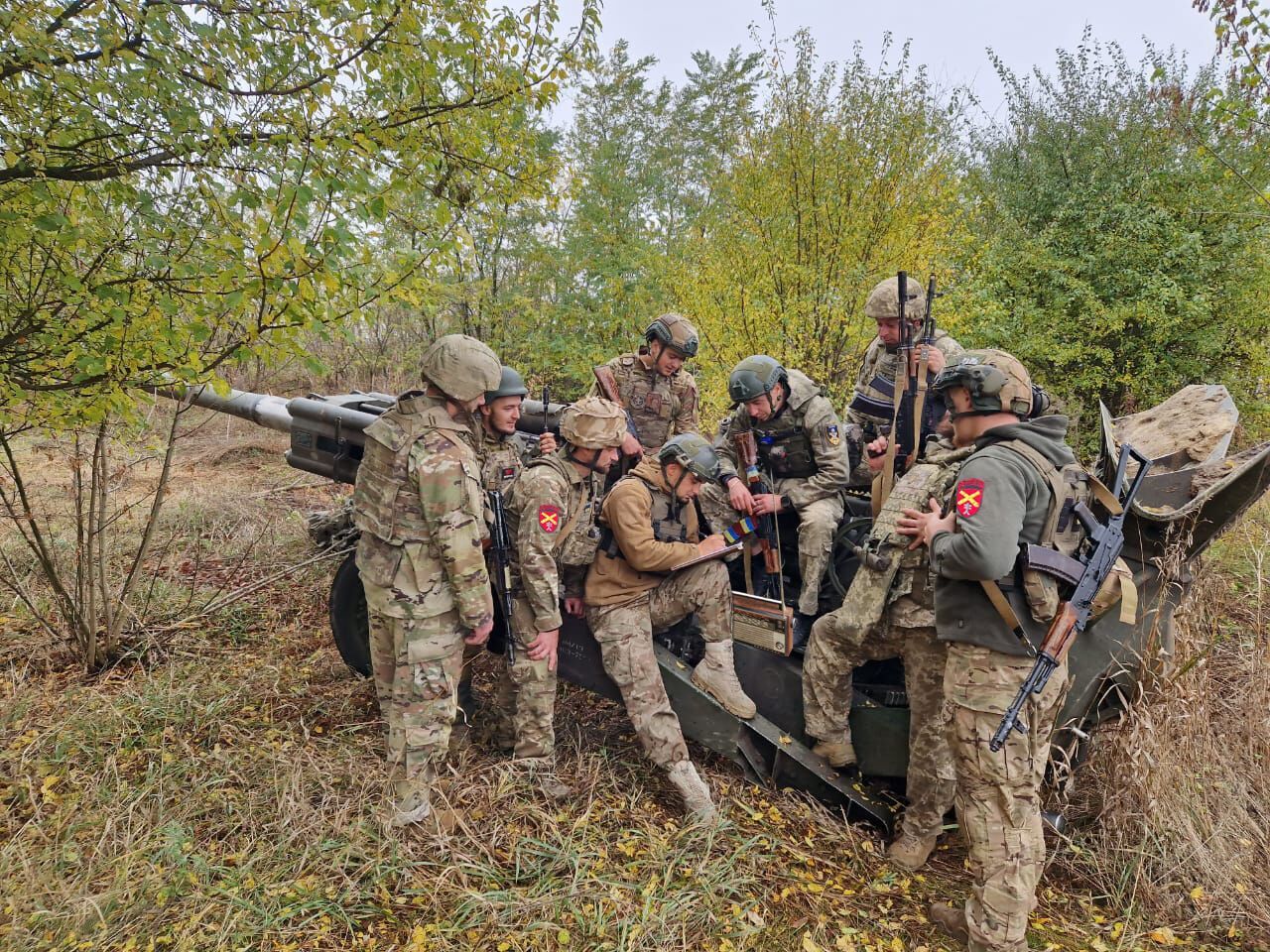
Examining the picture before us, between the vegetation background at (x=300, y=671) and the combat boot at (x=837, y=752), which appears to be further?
the combat boot at (x=837, y=752)

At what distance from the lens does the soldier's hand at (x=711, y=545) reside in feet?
12.2

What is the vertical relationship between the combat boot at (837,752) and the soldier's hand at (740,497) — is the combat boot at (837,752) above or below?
below

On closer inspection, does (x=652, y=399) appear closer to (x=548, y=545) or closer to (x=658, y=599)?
(x=658, y=599)

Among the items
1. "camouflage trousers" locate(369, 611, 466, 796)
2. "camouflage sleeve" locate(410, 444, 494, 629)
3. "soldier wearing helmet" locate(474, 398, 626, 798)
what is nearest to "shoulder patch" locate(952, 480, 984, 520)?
"soldier wearing helmet" locate(474, 398, 626, 798)

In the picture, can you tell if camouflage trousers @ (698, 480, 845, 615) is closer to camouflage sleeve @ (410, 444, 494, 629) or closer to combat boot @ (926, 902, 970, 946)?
combat boot @ (926, 902, 970, 946)

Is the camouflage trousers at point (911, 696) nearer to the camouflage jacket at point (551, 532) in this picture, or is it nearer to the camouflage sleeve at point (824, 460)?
the camouflage sleeve at point (824, 460)

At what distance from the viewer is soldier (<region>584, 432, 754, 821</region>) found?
3572mm

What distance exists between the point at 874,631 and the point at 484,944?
2165mm

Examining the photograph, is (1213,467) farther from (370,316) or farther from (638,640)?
(370,316)

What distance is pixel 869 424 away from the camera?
4.83 metres

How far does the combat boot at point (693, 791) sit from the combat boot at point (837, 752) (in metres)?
0.66

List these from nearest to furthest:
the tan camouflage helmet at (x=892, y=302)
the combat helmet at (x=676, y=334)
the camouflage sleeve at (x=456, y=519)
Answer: the camouflage sleeve at (x=456, y=519) < the tan camouflage helmet at (x=892, y=302) < the combat helmet at (x=676, y=334)

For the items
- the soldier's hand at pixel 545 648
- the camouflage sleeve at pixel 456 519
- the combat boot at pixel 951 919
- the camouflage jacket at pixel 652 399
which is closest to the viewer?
the combat boot at pixel 951 919

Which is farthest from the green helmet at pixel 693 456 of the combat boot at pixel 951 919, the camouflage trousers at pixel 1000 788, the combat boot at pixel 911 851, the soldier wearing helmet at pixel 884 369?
the combat boot at pixel 951 919
